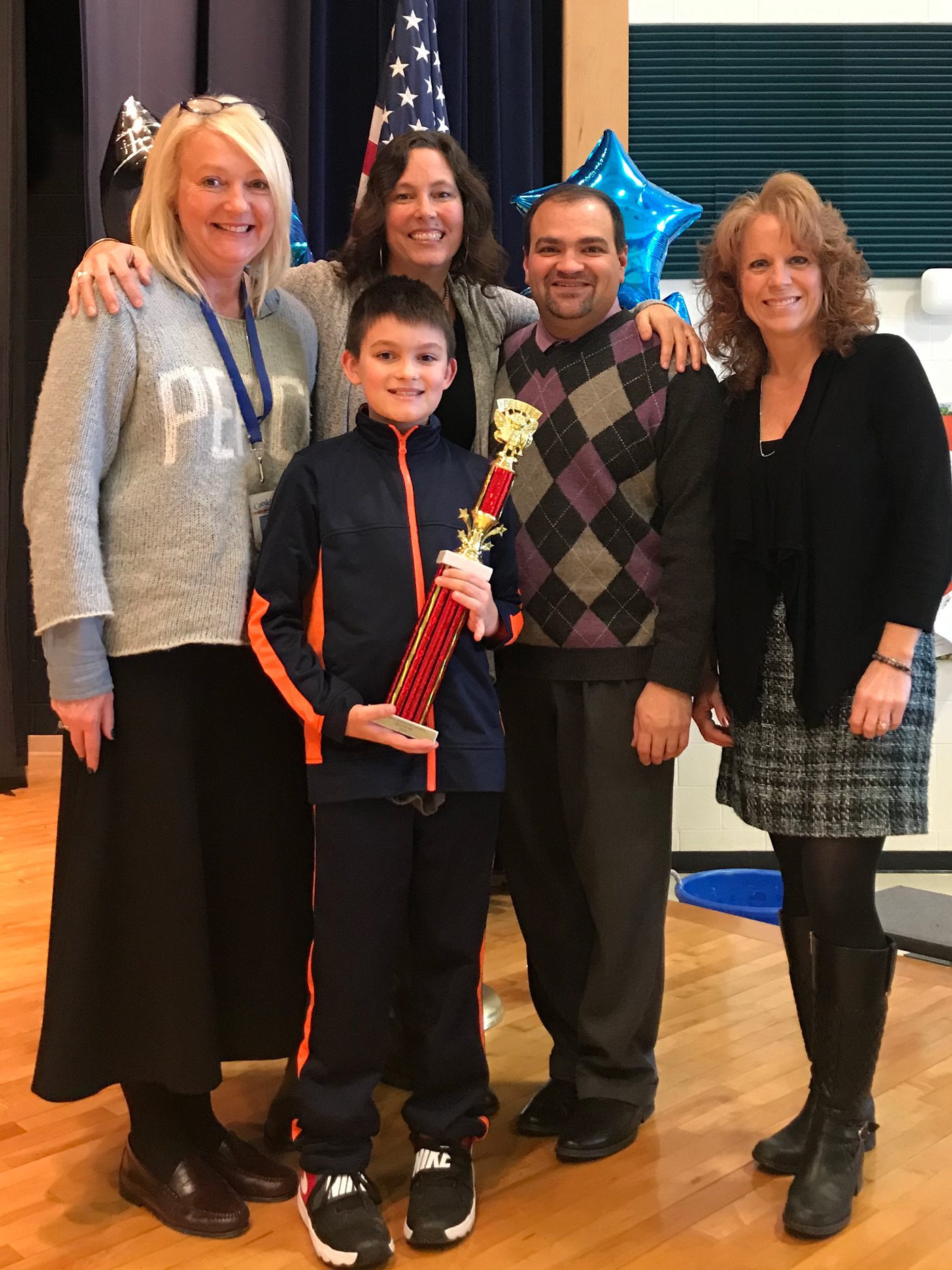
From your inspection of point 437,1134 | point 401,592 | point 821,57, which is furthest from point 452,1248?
point 821,57

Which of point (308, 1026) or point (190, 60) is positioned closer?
point (308, 1026)

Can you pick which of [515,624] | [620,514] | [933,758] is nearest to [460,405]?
[620,514]

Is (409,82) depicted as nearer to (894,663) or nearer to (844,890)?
(894,663)

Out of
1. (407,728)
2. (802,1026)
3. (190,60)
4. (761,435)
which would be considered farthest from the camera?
(190,60)

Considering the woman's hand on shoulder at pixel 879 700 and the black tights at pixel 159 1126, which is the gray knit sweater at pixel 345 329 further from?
the black tights at pixel 159 1126

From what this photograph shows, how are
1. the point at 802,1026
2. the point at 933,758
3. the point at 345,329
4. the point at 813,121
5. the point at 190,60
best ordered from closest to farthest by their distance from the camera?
the point at 802,1026 < the point at 345,329 < the point at 190,60 < the point at 813,121 < the point at 933,758

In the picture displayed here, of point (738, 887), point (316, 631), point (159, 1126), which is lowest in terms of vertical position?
point (738, 887)

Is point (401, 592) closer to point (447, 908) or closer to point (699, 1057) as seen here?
point (447, 908)

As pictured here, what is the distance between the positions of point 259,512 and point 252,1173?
1.09 metres

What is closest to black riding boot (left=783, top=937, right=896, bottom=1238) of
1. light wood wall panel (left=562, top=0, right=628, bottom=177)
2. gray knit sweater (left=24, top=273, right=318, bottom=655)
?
gray knit sweater (left=24, top=273, right=318, bottom=655)

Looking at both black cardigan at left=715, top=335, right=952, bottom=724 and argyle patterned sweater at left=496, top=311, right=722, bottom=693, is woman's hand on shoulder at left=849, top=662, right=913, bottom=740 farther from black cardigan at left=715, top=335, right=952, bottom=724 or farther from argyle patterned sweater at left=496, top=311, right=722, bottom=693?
argyle patterned sweater at left=496, top=311, right=722, bottom=693

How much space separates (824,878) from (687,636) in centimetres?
46

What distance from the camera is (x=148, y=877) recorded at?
1.87 m

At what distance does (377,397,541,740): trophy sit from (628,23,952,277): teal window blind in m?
2.99
